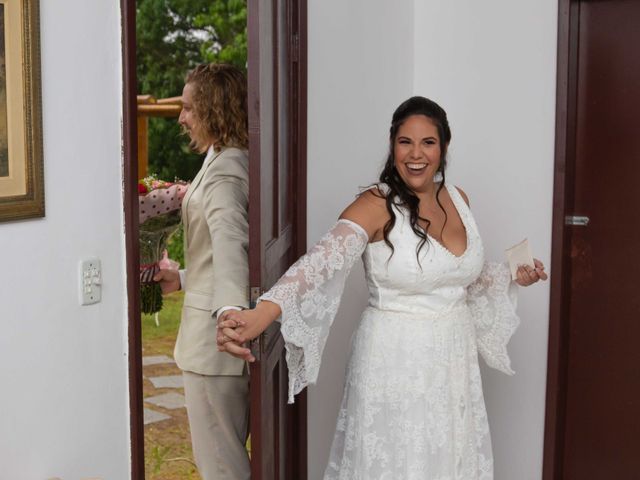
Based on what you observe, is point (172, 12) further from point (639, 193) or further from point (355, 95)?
point (639, 193)

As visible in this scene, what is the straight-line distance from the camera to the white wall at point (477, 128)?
3.25 metres

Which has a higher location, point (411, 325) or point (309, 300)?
point (309, 300)

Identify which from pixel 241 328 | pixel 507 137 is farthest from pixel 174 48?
pixel 241 328

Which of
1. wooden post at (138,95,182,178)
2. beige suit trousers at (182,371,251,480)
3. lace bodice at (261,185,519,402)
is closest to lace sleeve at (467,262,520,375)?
lace bodice at (261,185,519,402)

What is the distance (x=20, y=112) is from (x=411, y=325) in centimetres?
121

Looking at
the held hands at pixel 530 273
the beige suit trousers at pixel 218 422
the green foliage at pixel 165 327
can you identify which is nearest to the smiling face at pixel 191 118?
the beige suit trousers at pixel 218 422

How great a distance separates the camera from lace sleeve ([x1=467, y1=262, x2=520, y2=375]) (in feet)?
9.41

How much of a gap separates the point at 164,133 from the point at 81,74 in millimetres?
5565

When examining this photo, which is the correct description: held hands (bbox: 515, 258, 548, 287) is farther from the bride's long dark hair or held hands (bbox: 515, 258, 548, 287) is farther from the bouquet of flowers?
the bouquet of flowers

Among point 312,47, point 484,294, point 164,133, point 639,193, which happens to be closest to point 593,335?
point 639,193

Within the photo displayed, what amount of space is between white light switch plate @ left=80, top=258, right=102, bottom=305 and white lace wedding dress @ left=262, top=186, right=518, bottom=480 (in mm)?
587

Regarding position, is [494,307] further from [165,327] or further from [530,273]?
[165,327]

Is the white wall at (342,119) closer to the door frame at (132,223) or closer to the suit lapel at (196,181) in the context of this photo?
the suit lapel at (196,181)

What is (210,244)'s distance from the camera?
2803 mm
